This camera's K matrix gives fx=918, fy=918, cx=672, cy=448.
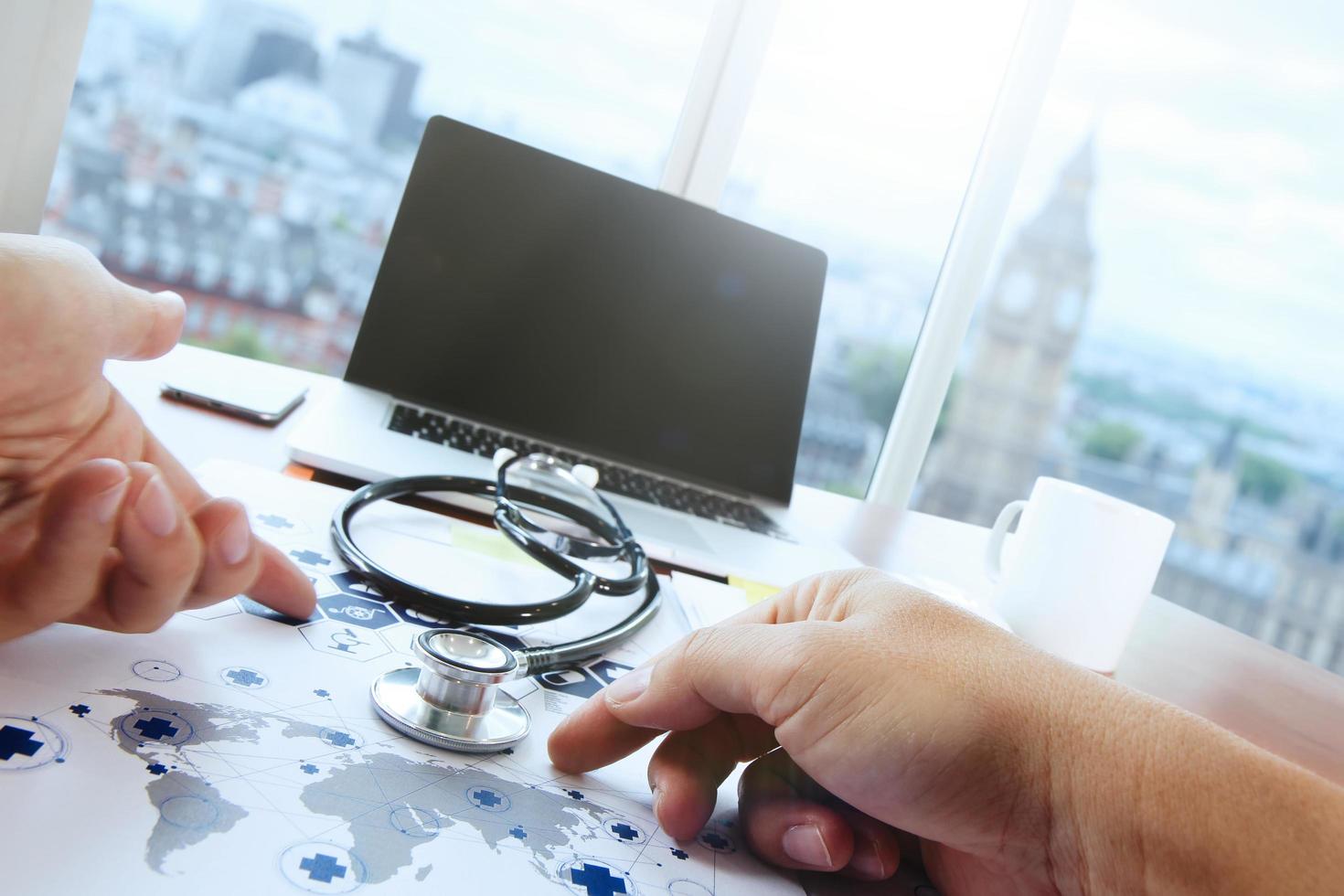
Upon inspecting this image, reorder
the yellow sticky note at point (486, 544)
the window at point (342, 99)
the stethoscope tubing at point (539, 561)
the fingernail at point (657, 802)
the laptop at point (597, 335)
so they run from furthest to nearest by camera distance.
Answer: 1. the window at point (342, 99)
2. the laptop at point (597, 335)
3. the yellow sticky note at point (486, 544)
4. the stethoscope tubing at point (539, 561)
5. the fingernail at point (657, 802)

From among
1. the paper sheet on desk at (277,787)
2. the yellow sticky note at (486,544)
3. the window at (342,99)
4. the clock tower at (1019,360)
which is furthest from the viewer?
the clock tower at (1019,360)

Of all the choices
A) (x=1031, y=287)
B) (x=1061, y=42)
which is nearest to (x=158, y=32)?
(x=1061, y=42)

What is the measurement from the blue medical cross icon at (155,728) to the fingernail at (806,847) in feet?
0.86

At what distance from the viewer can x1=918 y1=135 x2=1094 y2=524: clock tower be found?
2262 mm


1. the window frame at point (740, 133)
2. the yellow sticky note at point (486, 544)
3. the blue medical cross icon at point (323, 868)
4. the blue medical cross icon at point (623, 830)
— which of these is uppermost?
the window frame at point (740, 133)

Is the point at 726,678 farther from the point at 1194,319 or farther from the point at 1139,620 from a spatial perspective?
the point at 1194,319

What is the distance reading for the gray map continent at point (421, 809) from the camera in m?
0.34

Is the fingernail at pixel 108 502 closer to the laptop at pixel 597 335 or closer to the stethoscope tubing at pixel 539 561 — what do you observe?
the stethoscope tubing at pixel 539 561

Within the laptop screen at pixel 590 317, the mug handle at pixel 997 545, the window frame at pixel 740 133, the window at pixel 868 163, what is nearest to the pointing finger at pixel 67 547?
the laptop screen at pixel 590 317

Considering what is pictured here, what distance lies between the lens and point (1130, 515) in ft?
2.62

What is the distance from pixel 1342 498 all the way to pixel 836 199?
2459 millimetres

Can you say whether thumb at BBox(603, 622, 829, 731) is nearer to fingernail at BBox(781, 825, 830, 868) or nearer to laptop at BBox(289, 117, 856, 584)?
fingernail at BBox(781, 825, 830, 868)

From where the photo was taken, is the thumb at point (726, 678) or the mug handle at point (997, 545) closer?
the thumb at point (726, 678)

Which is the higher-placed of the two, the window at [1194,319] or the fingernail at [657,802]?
the window at [1194,319]
